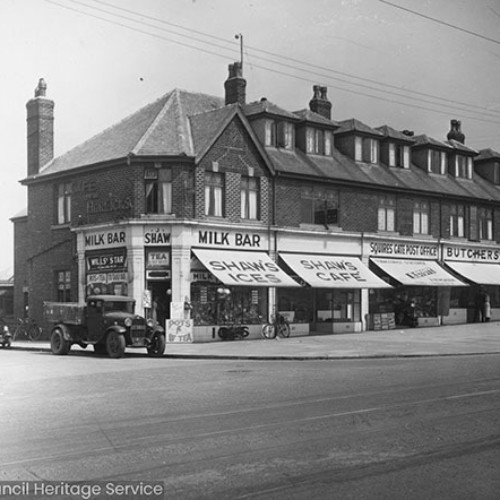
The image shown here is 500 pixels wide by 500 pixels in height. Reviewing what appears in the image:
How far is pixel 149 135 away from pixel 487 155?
23399 millimetres

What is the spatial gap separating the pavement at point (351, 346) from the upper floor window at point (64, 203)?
5586 mm

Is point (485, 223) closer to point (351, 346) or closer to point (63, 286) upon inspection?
point (351, 346)

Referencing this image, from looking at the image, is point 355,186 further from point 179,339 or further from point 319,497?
point 319,497

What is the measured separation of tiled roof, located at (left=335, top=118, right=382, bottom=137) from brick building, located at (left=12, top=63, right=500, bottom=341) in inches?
3.4

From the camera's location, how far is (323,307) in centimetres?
3488

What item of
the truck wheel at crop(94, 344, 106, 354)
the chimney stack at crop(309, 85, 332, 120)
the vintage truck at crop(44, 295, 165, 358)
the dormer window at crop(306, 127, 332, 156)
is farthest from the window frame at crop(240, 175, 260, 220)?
the chimney stack at crop(309, 85, 332, 120)

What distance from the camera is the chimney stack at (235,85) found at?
112ft

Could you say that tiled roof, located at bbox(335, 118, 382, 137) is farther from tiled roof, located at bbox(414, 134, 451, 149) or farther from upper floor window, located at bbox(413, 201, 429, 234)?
upper floor window, located at bbox(413, 201, 429, 234)

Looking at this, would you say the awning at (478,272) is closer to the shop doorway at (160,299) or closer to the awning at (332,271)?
the awning at (332,271)

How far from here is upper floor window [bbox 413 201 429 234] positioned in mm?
38281

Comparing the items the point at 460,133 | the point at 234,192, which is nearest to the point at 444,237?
the point at 460,133

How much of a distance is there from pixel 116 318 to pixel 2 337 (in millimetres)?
8467

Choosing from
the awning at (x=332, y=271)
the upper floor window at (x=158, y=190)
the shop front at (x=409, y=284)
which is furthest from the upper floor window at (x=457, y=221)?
the upper floor window at (x=158, y=190)

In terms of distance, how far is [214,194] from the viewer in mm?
30625
